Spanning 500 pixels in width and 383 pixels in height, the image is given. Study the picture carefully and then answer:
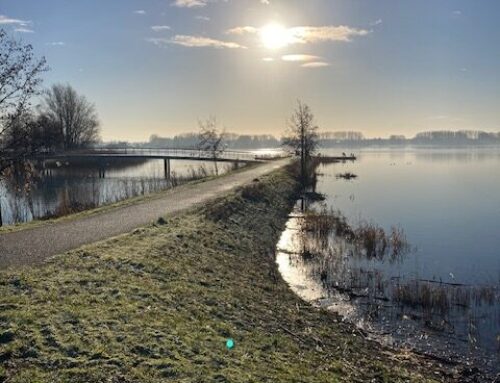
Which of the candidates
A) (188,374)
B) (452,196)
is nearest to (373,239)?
(188,374)

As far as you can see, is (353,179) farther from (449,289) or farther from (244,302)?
(244,302)

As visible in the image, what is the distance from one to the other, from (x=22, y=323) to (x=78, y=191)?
132 ft

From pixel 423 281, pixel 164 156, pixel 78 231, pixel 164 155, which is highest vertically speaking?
pixel 164 155

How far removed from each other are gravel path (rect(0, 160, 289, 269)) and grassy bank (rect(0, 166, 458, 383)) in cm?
97

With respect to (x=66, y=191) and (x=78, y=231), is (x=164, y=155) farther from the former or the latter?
(x=78, y=231)

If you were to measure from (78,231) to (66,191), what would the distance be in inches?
733

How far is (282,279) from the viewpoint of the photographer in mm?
15570

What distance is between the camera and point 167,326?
8.45m

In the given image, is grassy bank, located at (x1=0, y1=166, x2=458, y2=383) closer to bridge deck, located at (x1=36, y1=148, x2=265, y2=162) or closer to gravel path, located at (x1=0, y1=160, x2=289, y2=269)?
gravel path, located at (x1=0, y1=160, x2=289, y2=269)

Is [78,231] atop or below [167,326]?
atop

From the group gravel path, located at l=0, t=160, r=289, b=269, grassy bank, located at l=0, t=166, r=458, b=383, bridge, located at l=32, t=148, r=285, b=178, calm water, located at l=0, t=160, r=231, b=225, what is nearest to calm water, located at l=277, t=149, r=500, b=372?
grassy bank, located at l=0, t=166, r=458, b=383

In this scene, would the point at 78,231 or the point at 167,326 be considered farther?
the point at 78,231

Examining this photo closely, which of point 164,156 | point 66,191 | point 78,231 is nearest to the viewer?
point 78,231

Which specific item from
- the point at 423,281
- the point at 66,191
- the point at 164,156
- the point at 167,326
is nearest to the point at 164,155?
the point at 164,156
